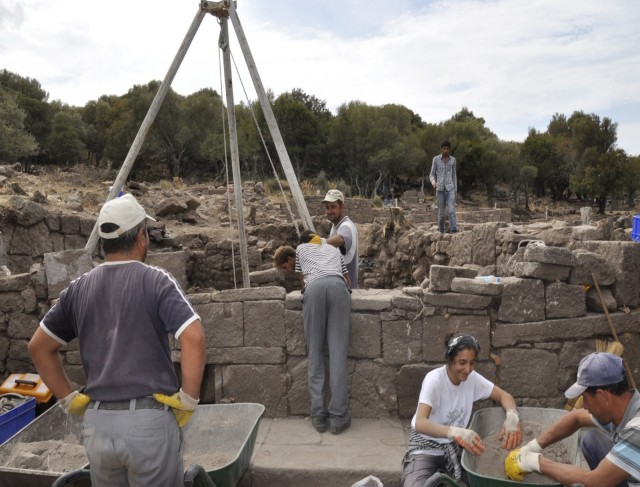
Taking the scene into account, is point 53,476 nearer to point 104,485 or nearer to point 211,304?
point 104,485

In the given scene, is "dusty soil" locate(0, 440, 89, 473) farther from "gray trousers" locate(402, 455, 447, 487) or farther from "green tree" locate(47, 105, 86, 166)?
"green tree" locate(47, 105, 86, 166)

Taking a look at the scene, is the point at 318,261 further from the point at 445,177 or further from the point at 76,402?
the point at 445,177

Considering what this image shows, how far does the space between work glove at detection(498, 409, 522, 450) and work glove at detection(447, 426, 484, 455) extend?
331mm

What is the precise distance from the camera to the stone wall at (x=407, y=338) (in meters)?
5.39

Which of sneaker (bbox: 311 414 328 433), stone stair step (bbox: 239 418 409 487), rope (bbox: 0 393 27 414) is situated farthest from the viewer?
sneaker (bbox: 311 414 328 433)

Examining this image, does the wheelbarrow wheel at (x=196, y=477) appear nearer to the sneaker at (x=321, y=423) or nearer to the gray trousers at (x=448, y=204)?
the sneaker at (x=321, y=423)

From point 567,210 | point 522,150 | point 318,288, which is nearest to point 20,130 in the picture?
point 318,288

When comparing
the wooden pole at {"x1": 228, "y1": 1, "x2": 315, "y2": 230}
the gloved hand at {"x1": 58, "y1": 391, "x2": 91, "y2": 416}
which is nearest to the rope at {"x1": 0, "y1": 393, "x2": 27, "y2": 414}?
the gloved hand at {"x1": 58, "y1": 391, "x2": 91, "y2": 416}

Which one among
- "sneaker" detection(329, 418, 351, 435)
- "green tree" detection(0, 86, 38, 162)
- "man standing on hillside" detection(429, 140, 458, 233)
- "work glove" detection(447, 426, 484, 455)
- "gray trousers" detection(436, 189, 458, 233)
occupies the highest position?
"green tree" detection(0, 86, 38, 162)

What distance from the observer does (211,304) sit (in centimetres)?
570

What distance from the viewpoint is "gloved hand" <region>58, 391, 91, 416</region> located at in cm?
308

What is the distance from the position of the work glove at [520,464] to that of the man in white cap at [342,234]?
2.89 m

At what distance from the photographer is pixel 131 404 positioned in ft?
9.25

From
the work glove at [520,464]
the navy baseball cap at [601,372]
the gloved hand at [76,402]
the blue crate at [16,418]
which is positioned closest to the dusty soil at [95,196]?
the blue crate at [16,418]
